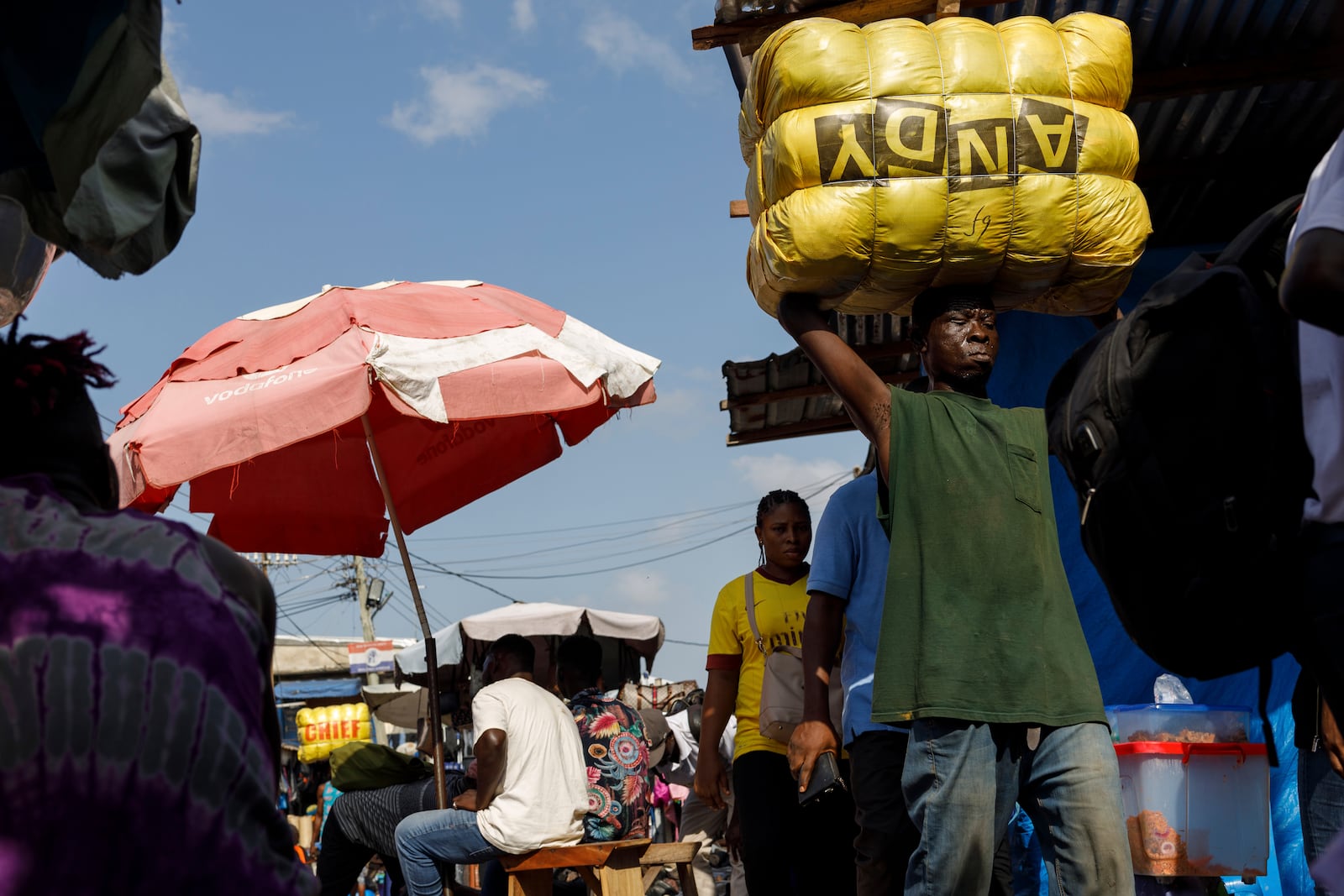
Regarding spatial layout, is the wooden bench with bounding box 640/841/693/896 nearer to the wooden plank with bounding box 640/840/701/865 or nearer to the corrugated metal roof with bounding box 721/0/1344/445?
the wooden plank with bounding box 640/840/701/865

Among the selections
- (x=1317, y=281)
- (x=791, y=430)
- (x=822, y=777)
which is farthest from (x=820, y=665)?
(x=791, y=430)

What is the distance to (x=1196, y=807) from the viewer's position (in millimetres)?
4945

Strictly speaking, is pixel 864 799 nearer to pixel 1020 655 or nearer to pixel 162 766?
→ pixel 1020 655

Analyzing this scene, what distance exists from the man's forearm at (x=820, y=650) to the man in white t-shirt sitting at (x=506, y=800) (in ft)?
8.42

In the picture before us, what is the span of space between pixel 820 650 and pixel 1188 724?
2014mm

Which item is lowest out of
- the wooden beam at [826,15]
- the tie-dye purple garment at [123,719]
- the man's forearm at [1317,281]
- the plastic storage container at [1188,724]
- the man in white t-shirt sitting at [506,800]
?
the man in white t-shirt sitting at [506,800]

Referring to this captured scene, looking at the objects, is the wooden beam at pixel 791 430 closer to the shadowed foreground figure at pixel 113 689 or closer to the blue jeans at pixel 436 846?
the blue jeans at pixel 436 846

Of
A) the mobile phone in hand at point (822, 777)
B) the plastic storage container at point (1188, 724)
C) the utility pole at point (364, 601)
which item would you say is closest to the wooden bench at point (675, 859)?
the plastic storage container at point (1188, 724)

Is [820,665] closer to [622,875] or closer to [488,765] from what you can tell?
[488,765]

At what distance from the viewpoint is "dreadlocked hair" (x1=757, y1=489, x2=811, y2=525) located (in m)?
5.44

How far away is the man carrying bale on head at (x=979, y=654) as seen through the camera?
3188 mm

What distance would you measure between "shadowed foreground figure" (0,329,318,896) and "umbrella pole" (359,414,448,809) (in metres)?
3.93

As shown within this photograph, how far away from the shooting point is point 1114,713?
5.35m

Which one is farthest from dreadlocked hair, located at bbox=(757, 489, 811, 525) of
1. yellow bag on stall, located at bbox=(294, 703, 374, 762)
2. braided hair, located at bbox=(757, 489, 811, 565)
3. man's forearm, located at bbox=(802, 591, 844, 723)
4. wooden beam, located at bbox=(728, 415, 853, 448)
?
yellow bag on stall, located at bbox=(294, 703, 374, 762)
